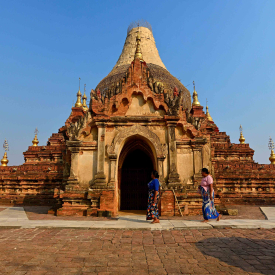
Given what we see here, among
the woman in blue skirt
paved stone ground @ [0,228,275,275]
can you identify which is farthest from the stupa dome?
paved stone ground @ [0,228,275,275]

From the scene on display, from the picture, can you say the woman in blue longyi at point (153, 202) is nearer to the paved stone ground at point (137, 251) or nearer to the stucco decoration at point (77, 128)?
the paved stone ground at point (137, 251)

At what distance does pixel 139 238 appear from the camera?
6418 millimetres

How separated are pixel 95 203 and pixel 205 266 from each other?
7.53 m

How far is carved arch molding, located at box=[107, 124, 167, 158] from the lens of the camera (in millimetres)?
12070

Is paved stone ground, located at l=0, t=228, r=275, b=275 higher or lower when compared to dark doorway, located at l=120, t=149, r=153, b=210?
lower

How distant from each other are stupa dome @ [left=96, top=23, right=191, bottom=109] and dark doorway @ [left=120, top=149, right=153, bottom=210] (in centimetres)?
1413

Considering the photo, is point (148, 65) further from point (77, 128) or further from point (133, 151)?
point (77, 128)

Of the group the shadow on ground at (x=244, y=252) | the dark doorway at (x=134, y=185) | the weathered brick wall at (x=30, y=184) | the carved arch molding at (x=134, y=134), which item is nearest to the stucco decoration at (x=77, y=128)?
the carved arch molding at (x=134, y=134)

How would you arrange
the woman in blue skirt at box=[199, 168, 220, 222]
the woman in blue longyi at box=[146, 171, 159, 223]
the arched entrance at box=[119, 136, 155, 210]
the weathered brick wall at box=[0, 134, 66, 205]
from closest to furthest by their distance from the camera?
the woman in blue skirt at box=[199, 168, 220, 222] → the woman in blue longyi at box=[146, 171, 159, 223] → the arched entrance at box=[119, 136, 155, 210] → the weathered brick wall at box=[0, 134, 66, 205]

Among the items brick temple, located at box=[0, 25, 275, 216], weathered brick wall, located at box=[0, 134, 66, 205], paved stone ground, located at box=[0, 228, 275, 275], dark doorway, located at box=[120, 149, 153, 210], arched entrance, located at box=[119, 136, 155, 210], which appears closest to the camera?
paved stone ground, located at box=[0, 228, 275, 275]

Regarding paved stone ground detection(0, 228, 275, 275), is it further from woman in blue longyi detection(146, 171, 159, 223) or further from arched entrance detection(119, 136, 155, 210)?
arched entrance detection(119, 136, 155, 210)

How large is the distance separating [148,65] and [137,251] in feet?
90.9

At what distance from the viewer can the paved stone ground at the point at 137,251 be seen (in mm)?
4285

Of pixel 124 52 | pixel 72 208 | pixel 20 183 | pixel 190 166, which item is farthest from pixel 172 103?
pixel 124 52
